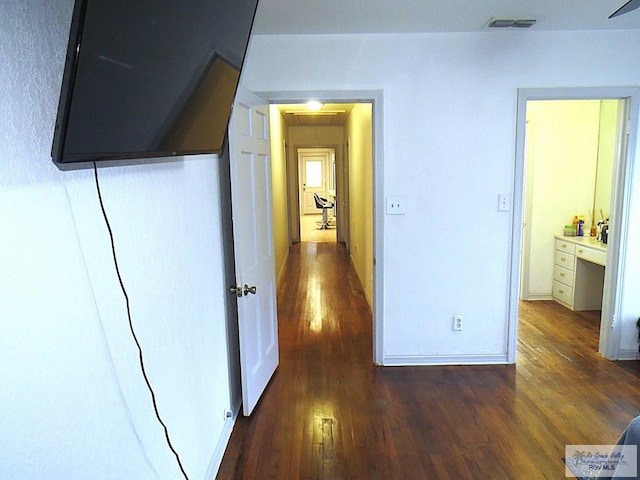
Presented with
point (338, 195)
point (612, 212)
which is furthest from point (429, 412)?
point (338, 195)

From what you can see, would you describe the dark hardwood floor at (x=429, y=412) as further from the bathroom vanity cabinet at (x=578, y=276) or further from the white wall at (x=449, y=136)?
the bathroom vanity cabinet at (x=578, y=276)

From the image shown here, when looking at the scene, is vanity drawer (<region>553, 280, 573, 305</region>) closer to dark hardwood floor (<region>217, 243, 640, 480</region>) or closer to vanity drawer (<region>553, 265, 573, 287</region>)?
vanity drawer (<region>553, 265, 573, 287</region>)

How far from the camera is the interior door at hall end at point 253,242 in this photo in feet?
7.38

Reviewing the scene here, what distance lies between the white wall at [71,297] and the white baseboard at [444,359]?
180cm

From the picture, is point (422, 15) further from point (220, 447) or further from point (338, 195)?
point (338, 195)

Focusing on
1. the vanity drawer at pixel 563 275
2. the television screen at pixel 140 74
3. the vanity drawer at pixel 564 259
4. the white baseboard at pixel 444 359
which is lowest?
the white baseboard at pixel 444 359

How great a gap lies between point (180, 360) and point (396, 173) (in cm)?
191

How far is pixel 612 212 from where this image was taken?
2926 mm

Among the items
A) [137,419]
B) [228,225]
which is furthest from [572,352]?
[137,419]

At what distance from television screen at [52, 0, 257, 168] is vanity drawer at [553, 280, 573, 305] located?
4127mm

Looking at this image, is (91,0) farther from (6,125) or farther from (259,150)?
(259,150)

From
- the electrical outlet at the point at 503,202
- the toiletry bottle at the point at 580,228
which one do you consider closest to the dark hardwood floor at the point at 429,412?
the toiletry bottle at the point at 580,228

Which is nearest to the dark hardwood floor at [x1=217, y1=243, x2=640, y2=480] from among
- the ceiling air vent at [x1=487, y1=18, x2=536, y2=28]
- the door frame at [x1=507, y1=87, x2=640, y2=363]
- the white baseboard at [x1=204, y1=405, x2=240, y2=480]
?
the white baseboard at [x1=204, y1=405, x2=240, y2=480]

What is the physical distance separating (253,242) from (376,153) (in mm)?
1065
